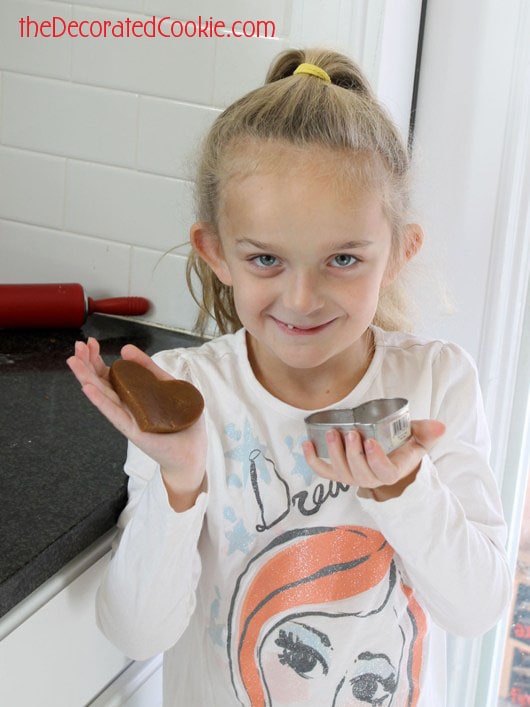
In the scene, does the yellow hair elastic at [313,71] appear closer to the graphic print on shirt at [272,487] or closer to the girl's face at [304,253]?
the girl's face at [304,253]

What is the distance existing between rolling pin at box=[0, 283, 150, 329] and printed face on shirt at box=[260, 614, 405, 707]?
2.01 feet

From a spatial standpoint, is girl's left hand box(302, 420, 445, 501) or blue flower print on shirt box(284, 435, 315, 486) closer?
girl's left hand box(302, 420, 445, 501)

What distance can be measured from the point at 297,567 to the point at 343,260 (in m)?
0.32

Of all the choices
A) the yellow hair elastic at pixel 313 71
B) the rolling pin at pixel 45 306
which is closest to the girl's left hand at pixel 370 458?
the yellow hair elastic at pixel 313 71

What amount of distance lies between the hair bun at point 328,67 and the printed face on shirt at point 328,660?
21.9 inches

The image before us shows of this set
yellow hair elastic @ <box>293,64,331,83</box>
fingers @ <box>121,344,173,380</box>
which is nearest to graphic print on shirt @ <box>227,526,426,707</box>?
fingers @ <box>121,344,173,380</box>

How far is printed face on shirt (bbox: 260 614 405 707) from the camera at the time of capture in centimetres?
Answer: 108

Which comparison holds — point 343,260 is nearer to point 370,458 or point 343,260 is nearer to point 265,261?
point 265,261

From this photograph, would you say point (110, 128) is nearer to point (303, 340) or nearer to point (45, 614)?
point (303, 340)

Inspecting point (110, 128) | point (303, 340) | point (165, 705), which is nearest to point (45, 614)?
point (165, 705)

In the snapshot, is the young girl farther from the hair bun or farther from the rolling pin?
the rolling pin

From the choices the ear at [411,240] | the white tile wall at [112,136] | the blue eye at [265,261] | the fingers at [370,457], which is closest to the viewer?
the fingers at [370,457]

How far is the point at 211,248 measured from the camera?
1090 millimetres

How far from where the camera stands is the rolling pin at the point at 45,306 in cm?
147
